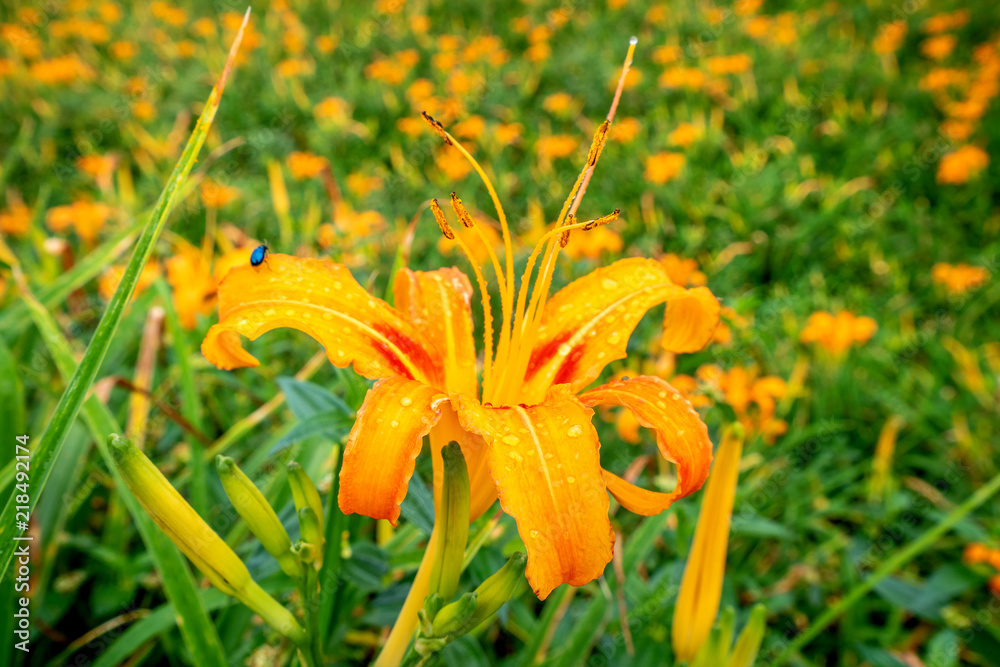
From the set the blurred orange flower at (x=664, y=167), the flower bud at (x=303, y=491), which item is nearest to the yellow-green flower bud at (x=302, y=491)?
the flower bud at (x=303, y=491)

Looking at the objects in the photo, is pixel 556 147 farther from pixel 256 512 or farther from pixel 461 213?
pixel 256 512

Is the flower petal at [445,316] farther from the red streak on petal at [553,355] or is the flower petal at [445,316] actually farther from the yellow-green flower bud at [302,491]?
the yellow-green flower bud at [302,491]

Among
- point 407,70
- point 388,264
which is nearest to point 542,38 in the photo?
point 407,70

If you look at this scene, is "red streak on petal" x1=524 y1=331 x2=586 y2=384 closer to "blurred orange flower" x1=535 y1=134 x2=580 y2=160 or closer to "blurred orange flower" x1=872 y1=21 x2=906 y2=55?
"blurred orange flower" x1=535 y1=134 x2=580 y2=160

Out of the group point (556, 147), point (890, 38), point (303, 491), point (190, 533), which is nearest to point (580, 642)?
point (303, 491)

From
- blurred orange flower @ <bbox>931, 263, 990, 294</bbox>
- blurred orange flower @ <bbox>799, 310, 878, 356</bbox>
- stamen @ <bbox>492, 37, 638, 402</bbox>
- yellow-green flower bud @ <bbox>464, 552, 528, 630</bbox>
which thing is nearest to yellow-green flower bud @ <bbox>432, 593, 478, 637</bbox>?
yellow-green flower bud @ <bbox>464, 552, 528, 630</bbox>

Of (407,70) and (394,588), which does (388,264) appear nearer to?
(394,588)
